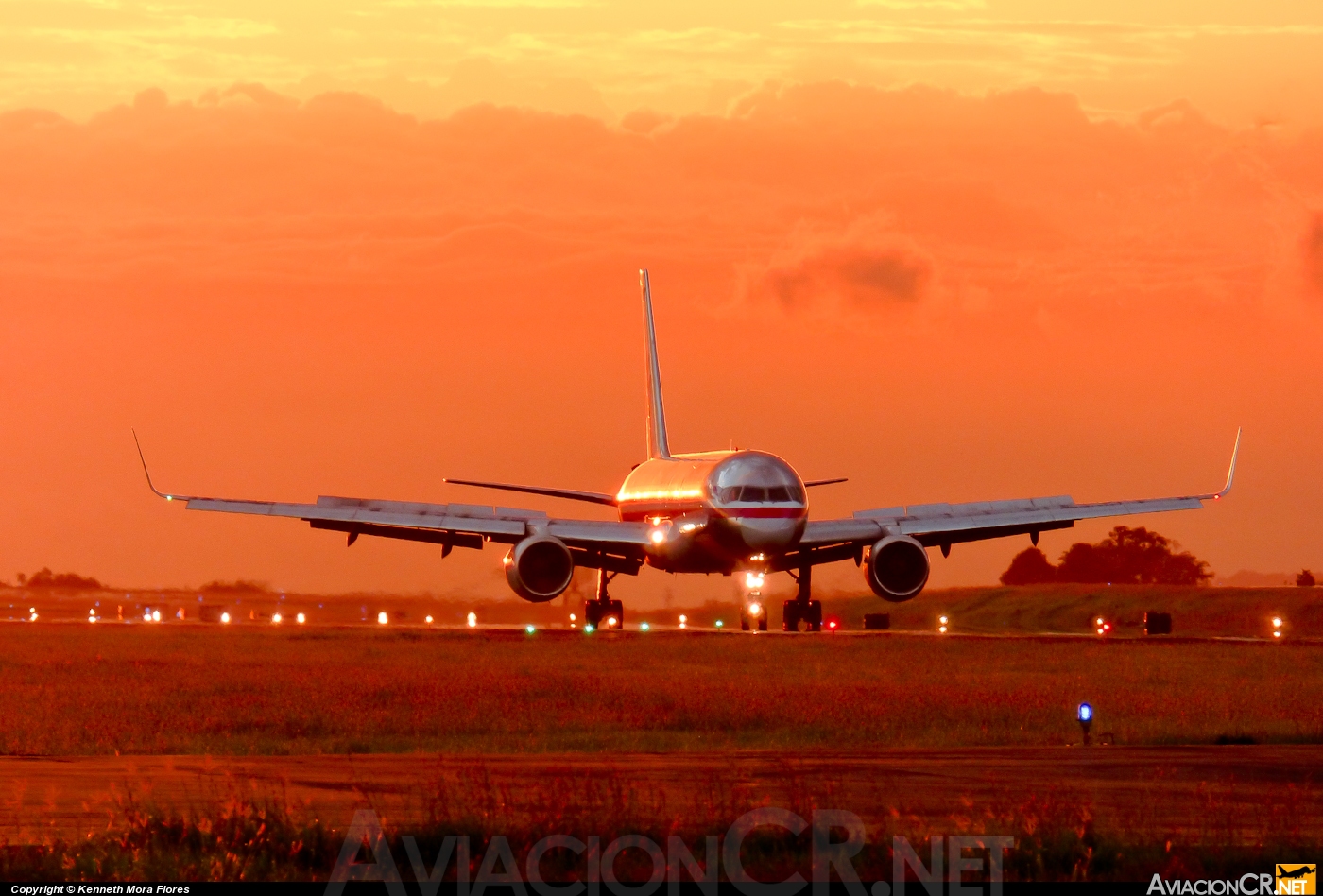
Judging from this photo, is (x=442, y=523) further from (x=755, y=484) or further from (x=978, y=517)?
(x=978, y=517)

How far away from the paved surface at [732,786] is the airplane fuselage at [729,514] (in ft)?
92.6

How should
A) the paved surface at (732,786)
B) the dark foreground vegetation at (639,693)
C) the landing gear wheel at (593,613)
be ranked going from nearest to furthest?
the paved surface at (732,786) < the dark foreground vegetation at (639,693) < the landing gear wheel at (593,613)

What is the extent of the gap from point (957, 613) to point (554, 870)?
77.0 meters

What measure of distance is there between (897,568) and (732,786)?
1478 inches

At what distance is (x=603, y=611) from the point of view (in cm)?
6206

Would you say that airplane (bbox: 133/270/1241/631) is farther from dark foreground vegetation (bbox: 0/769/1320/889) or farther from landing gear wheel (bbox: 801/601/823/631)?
dark foreground vegetation (bbox: 0/769/1320/889)

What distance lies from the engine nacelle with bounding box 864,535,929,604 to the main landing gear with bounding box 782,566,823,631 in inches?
140

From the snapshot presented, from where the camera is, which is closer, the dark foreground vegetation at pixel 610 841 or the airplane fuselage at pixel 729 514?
the dark foreground vegetation at pixel 610 841

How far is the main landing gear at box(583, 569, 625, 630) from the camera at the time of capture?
6188 cm

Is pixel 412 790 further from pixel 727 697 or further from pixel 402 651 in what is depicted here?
pixel 402 651

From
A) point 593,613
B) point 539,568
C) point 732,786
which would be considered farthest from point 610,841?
point 593,613

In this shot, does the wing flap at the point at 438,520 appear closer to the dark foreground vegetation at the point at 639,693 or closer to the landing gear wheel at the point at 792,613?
the dark foreground vegetation at the point at 639,693

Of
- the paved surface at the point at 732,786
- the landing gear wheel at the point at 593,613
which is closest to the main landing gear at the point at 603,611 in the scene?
the landing gear wheel at the point at 593,613

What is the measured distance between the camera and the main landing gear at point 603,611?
6188cm
